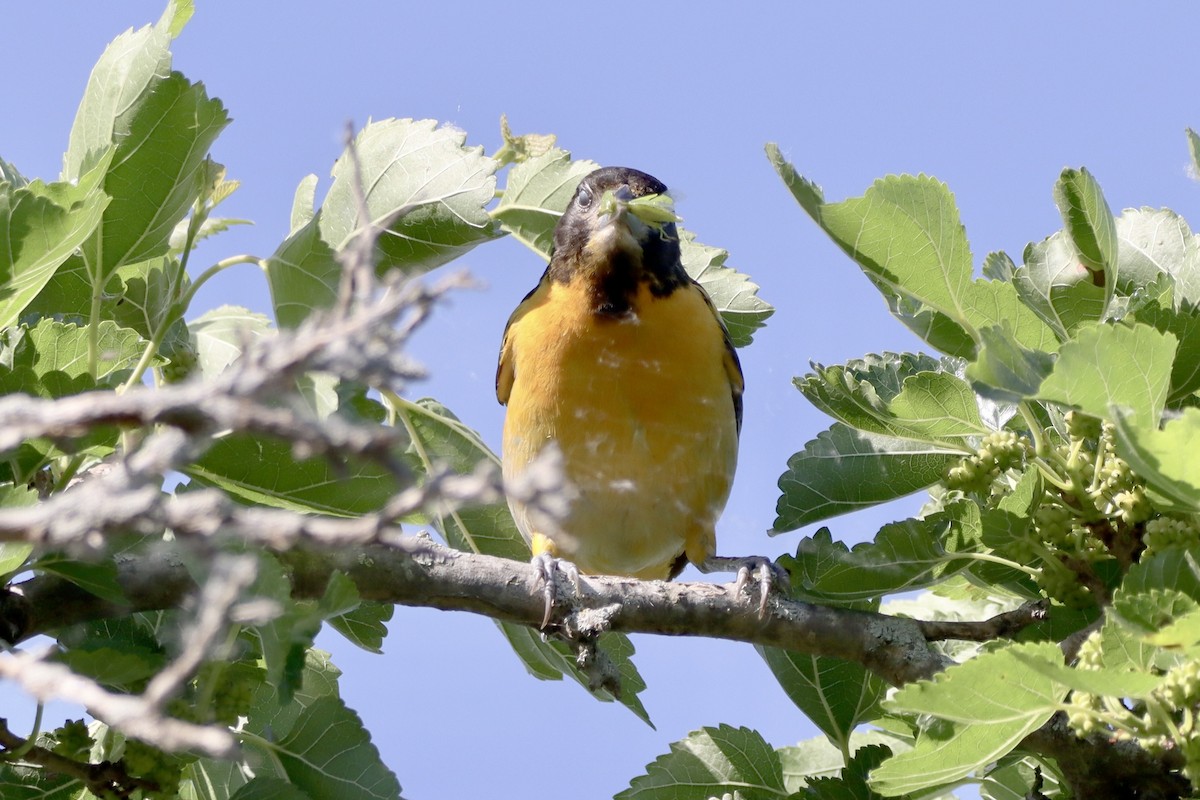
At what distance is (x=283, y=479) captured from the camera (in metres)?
3.05

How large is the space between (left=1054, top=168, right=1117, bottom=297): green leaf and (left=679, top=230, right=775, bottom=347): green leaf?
1.22 meters

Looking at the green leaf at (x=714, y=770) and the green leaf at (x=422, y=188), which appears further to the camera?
the green leaf at (x=422, y=188)

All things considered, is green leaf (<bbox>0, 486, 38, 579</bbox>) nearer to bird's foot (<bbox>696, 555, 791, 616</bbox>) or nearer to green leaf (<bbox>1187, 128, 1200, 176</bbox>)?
bird's foot (<bbox>696, 555, 791, 616</bbox>)

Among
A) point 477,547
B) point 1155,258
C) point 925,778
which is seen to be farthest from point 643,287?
point 925,778

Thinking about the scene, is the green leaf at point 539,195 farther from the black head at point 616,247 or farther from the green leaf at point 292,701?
the green leaf at point 292,701

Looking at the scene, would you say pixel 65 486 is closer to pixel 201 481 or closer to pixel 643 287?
pixel 201 481

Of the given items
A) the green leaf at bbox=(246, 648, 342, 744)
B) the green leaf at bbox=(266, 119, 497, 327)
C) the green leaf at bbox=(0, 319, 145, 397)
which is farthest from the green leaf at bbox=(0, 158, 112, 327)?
the green leaf at bbox=(246, 648, 342, 744)

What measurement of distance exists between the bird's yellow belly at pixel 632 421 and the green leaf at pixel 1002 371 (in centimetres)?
231

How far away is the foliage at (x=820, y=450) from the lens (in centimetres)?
234

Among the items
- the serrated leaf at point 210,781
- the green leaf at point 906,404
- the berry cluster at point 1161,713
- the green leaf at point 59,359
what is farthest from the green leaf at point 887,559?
the green leaf at point 59,359

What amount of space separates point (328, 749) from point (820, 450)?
1493 millimetres

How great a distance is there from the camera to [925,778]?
2.56m

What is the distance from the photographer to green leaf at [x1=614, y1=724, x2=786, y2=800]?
337 centimetres

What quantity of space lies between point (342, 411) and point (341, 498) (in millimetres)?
549
